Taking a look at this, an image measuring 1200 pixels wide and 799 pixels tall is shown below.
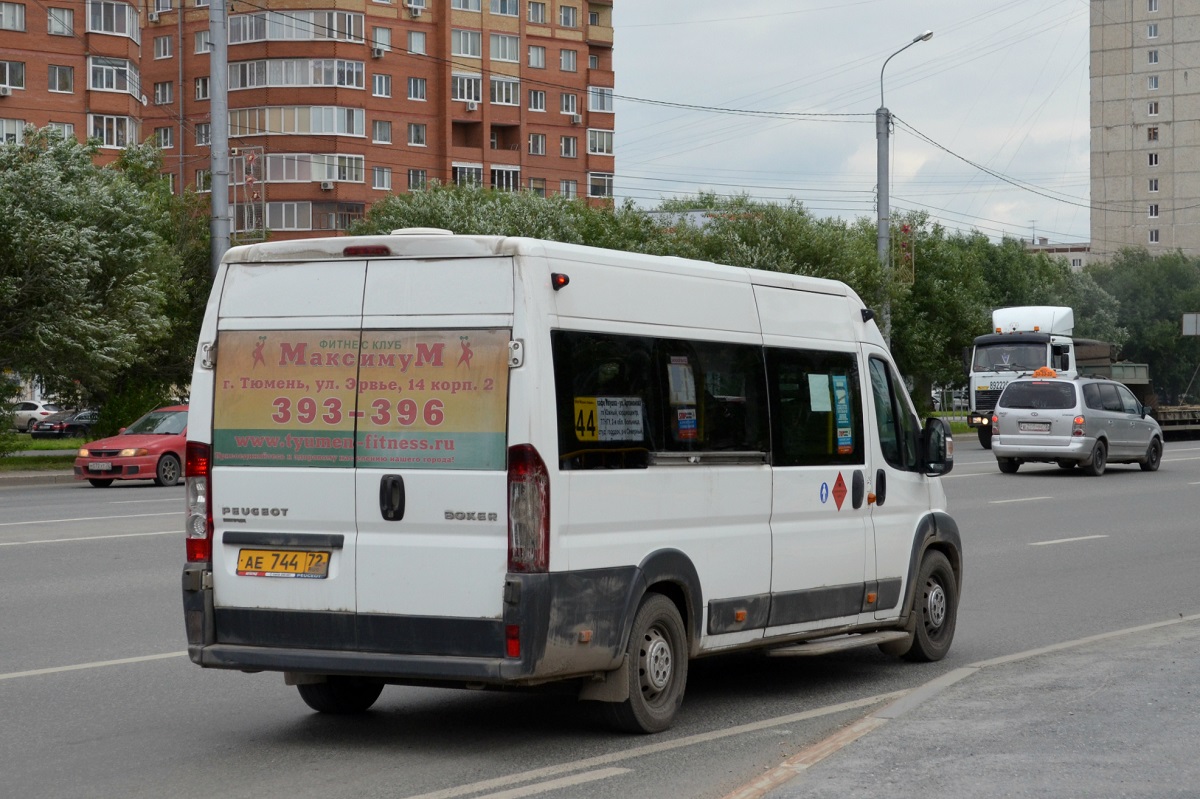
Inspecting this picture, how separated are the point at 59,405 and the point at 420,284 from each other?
4082 centimetres

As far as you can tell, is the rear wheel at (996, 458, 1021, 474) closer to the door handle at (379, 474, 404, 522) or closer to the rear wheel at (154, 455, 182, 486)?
the rear wheel at (154, 455, 182, 486)

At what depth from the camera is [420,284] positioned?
23.0 feet

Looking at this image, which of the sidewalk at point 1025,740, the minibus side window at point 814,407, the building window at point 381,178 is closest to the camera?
the sidewalk at point 1025,740

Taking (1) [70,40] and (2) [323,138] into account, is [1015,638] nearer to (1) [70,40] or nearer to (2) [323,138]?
(1) [70,40]

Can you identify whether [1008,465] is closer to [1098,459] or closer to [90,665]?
[1098,459]

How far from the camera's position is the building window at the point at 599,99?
3947 inches

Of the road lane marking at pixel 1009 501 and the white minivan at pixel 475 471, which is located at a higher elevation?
the white minivan at pixel 475 471

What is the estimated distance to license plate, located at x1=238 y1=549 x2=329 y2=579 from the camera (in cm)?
698

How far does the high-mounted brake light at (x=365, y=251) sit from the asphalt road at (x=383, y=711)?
2160mm

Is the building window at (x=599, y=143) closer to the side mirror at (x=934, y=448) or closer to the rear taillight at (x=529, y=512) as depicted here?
the side mirror at (x=934, y=448)

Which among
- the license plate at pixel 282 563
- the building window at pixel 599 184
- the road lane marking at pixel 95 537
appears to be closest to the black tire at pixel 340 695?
the license plate at pixel 282 563

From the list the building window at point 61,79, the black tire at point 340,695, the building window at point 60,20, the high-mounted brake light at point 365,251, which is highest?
the building window at point 60,20

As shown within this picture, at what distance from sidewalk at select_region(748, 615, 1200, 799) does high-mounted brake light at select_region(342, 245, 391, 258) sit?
9.12 ft

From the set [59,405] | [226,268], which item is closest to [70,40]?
[59,405]
